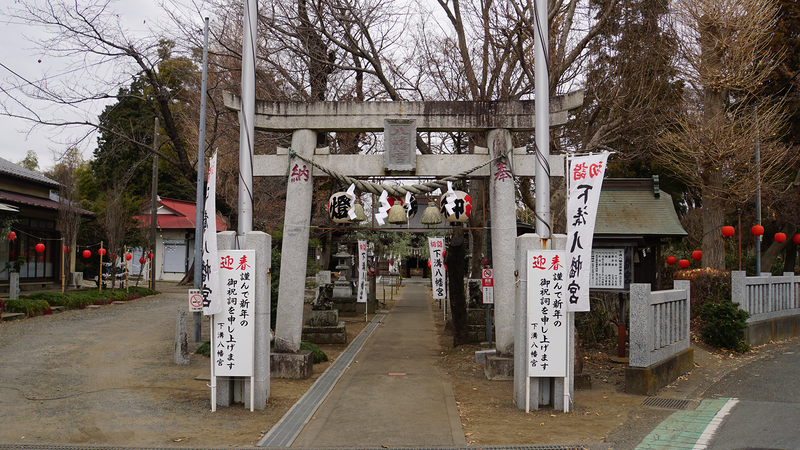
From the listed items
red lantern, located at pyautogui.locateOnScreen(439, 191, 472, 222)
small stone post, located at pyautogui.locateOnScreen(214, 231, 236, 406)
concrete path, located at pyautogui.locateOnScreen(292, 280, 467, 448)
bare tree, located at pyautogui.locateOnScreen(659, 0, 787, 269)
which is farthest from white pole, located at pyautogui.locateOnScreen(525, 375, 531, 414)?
bare tree, located at pyautogui.locateOnScreen(659, 0, 787, 269)

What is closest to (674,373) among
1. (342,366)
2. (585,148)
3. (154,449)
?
(585,148)

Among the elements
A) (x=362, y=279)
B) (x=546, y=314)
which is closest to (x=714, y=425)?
(x=546, y=314)

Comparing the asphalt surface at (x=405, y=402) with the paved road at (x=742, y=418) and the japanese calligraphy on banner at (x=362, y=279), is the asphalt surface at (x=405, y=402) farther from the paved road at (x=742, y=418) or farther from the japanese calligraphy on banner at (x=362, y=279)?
the japanese calligraphy on banner at (x=362, y=279)

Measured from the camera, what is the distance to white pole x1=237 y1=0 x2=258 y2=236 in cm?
902

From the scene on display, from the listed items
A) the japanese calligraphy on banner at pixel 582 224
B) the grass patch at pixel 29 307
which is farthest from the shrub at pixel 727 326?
the grass patch at pixel 29 307

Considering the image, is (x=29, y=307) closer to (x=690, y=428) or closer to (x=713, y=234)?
Answer: (x=690, y=428)

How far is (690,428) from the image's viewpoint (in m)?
7.29

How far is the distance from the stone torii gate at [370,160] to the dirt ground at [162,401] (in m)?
1.90

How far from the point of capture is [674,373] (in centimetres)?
1021

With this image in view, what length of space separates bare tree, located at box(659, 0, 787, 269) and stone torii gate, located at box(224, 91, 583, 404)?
718cm

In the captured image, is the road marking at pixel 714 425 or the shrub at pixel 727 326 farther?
the shrub at pixel 727 326

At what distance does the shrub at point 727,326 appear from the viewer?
12.9 metres

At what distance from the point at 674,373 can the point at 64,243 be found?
77.4 ft

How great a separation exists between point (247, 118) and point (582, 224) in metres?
5.63
